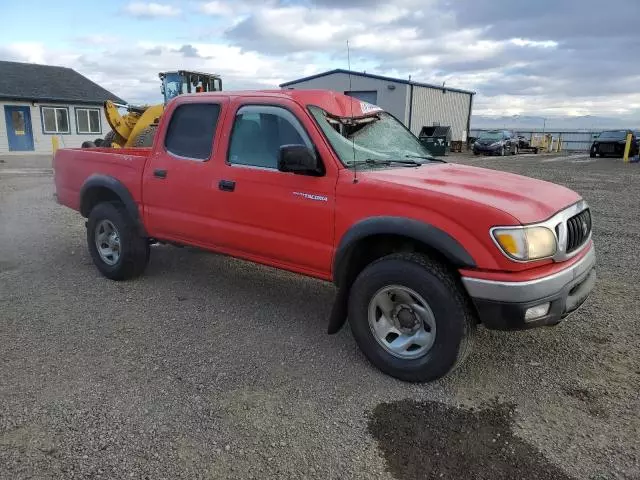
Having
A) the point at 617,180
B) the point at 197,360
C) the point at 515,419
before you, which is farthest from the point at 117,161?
the point at 617,180

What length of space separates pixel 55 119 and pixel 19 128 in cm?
173

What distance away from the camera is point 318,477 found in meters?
2.57

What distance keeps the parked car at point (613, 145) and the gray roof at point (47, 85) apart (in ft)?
90.4

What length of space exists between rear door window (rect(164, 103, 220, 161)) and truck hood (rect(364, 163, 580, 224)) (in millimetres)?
1648

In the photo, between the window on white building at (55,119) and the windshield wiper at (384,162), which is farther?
the window on white building at (55,119)

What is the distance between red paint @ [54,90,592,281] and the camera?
3113 millimetres

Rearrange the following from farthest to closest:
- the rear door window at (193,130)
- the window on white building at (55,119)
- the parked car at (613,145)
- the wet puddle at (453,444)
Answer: the parked car at (613,145), the window on white building at (55,119), the rear door window at (193,130), the wet puddle at (453,444)

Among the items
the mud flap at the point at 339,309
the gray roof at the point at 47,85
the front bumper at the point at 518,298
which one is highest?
the gray roof at the point at 47,85

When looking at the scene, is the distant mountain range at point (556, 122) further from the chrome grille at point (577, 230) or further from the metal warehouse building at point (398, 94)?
the chrome grille at point (577, 230)

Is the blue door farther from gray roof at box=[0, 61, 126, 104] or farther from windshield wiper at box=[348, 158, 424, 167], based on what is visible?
windshield wiper at box=[348, 158, 424, 167]

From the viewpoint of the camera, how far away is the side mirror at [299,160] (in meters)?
3.59

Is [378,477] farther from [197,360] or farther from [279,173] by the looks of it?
[279,173]

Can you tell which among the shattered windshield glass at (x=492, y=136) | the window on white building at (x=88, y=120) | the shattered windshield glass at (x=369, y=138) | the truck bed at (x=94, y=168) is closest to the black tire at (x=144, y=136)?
the truck bed at (x=94, y=168)

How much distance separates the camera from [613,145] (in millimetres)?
28453
